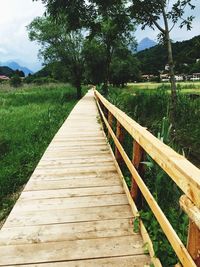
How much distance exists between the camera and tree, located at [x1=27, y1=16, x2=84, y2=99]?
3031cm

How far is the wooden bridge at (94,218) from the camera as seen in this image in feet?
6.82

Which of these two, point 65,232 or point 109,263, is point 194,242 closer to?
point 109,263

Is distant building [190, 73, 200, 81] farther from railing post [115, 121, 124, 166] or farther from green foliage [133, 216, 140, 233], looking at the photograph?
green foliage [133, 216, 140, 233]

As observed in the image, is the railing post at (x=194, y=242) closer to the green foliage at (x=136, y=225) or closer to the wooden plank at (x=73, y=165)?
the green foliage at (x=136, y=225)

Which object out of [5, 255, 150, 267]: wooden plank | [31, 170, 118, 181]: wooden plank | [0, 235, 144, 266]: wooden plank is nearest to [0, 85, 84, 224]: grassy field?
[31, 170, 118, 181]: wooden plank

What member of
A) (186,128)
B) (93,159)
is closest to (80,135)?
(93,159)

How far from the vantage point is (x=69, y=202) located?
14.3ft

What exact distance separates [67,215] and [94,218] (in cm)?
32

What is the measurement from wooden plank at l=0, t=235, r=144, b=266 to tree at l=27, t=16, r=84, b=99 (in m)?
28.1

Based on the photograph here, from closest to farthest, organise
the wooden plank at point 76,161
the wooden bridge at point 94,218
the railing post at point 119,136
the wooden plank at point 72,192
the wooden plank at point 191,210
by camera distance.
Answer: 1. the wooden plank at point 191,210
2. the wooden bridge at point 94,218
3. the wooden plank at point 72,192
4. the railing post at point 119,136
5. the wooden plank at point 76,161

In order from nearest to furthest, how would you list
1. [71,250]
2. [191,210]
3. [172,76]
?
1. [191,210]
2. [71,250]
3. [172,76]

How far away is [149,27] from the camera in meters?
12.5

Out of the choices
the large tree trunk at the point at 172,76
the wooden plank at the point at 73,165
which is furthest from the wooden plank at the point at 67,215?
the large tree trunk at the point at 172,76

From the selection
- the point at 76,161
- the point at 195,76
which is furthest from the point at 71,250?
the point at 195,76
